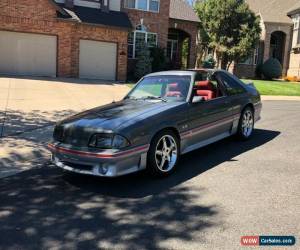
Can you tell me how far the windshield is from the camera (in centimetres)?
698

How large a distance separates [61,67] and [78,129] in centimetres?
1724

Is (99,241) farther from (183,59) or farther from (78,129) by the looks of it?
(183,59)

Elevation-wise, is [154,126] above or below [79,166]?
above

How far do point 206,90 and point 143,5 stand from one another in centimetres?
2087

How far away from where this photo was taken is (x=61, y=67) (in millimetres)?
22359

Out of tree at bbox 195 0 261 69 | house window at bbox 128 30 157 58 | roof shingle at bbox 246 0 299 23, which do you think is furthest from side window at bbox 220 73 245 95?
roof shingle at bbox 246 0 299 23

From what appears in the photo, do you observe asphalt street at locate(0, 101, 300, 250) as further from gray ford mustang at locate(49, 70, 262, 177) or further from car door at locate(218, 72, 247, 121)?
car door at locate(218, 72, 247, 121)

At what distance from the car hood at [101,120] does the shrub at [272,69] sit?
91.8ft

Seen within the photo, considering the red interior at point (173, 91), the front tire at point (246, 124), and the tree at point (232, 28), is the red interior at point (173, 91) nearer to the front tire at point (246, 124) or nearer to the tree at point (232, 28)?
the front tire at point (246, 124)

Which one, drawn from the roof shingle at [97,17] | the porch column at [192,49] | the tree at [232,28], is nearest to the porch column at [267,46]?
the tree at [232,28]

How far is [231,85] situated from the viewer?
27.2ft

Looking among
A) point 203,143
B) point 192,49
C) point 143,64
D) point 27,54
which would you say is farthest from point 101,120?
point 192,49

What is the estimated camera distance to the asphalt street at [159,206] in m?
4.23

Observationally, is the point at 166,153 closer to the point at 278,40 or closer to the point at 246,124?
the point at 246,124
